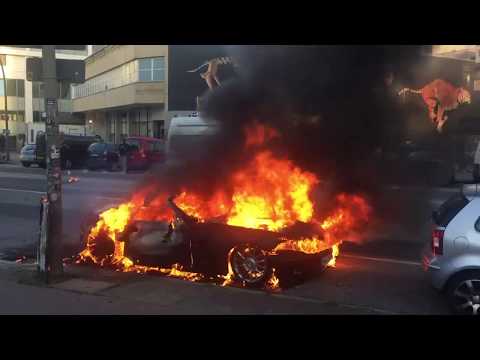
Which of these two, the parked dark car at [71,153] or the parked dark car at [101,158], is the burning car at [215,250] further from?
the parked dark car at [71,153]

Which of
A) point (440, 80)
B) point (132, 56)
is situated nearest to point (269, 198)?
point (440, 80)

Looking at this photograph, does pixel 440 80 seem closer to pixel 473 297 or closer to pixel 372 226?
pixel 372 226

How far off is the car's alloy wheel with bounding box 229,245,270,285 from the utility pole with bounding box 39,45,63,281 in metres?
2.23

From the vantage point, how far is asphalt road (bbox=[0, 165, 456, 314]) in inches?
236

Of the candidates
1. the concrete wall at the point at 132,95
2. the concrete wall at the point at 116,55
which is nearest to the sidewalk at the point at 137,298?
the concrete wall at the point at 116,55

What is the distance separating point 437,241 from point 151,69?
34.2m

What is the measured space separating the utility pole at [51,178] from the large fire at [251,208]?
0.86m

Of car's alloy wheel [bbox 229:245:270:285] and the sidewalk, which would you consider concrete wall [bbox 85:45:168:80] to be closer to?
the sidewalk

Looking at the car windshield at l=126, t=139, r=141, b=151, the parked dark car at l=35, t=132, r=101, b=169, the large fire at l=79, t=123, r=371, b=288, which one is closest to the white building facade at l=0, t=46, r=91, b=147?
the parked dark car at l=35, t=132, r=101, b=169

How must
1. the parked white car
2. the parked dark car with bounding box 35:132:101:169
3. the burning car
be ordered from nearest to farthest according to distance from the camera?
the parked white car
the burning car
the parked dark car with bounding box 35:132:101:169

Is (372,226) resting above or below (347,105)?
below

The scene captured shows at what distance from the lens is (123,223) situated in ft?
24.1

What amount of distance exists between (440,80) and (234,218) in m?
5.72
